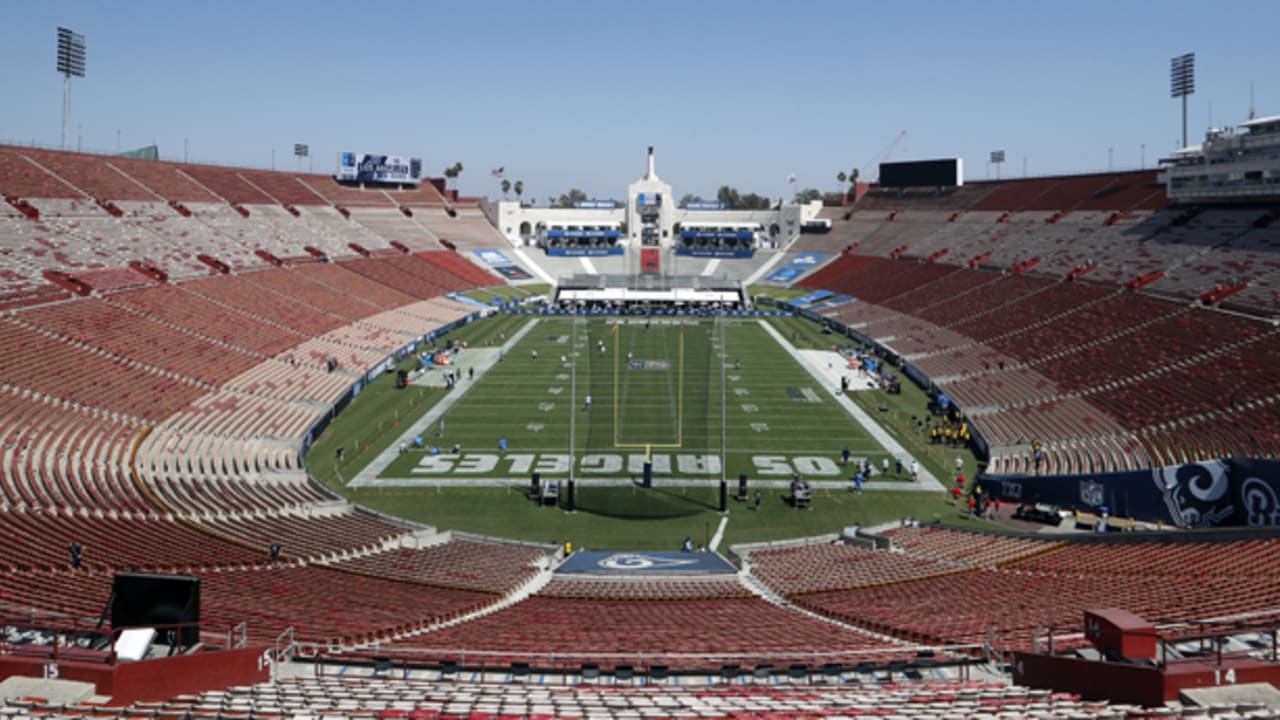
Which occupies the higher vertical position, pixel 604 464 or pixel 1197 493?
pixel 1197 493

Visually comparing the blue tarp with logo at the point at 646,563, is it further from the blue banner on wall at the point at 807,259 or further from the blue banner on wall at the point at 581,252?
→ the blue banner on wall at the point at 581,252

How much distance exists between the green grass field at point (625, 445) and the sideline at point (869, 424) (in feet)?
1.36

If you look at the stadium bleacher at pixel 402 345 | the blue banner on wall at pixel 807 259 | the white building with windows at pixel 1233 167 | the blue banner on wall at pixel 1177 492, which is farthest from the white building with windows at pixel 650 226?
the blue banner on wall at pixel 1177 492

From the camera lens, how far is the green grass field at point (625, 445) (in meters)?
27.0

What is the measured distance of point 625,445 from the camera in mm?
34562

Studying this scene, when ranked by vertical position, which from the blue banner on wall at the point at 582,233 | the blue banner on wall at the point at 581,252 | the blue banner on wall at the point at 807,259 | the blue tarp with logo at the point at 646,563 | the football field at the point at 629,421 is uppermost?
the blue banner on wall at the point at 582,233

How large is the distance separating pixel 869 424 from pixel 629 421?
1012 centimetres

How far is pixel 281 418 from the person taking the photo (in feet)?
116

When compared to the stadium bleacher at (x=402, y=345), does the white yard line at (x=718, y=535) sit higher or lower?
lower

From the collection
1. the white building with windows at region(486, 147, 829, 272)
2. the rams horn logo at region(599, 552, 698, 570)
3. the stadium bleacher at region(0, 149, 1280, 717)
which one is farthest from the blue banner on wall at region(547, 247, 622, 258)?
the rams horn logo at region(599, 552, 698, 570)

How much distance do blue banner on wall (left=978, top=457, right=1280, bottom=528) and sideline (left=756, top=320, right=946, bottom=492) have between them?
2769mm

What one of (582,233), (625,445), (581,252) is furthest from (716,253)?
(625,445)

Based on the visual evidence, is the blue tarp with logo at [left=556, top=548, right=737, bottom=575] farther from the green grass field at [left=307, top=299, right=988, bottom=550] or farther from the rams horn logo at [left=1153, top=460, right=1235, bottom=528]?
the rams horn logo at [left=1153, top=460, right=1235, bottom=528]

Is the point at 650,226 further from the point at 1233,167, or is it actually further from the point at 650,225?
the point at 1233,167
